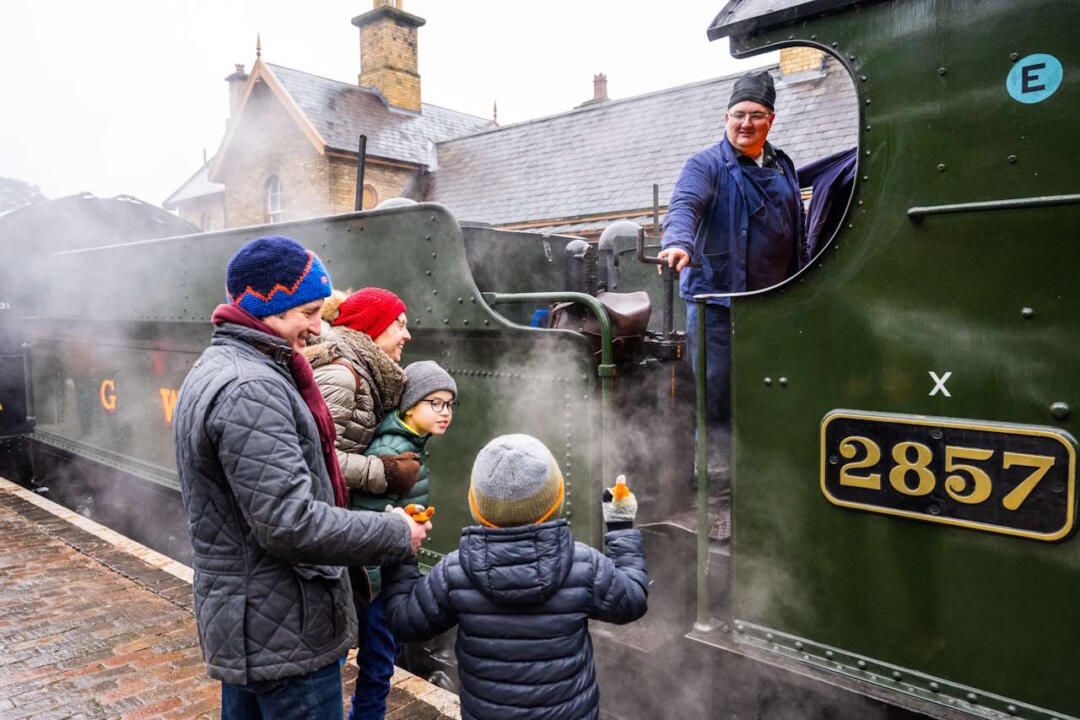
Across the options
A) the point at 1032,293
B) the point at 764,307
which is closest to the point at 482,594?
the point at 764,307

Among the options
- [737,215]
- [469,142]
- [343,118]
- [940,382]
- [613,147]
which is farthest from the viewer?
[469,142]

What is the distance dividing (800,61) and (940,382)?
12753 mm

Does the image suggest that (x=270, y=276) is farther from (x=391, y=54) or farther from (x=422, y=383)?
(x=391, y=54)

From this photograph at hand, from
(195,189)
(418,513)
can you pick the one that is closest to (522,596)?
(418,513)

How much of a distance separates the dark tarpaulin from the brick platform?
2.35m

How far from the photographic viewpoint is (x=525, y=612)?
1.95 metres

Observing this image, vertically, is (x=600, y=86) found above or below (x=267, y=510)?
above

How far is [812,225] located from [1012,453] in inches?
50.0

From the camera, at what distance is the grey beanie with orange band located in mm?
1890

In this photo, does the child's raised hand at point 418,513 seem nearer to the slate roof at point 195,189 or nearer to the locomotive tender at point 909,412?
the locomotive tender at point 909,412

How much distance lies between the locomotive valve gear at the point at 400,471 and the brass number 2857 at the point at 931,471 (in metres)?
1.27

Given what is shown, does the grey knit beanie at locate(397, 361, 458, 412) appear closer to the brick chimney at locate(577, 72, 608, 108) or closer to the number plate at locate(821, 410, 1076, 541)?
the number plate at locate(821, 410, 1076, 541)

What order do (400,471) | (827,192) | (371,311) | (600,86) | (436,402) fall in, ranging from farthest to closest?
(600,86)
(827,192)
(371,311)
(436,402)
(400,471)

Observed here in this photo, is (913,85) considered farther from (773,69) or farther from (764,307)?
(773,69)
